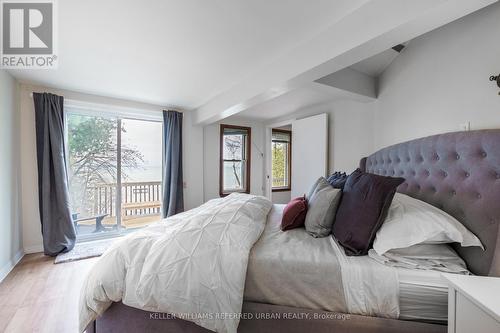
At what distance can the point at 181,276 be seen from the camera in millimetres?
1099

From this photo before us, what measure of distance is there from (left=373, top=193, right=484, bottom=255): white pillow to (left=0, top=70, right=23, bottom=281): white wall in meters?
3.53

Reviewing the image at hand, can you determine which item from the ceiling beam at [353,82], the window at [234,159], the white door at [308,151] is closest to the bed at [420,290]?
the ceiling beam at [353,82]

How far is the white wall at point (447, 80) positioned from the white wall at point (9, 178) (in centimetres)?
414

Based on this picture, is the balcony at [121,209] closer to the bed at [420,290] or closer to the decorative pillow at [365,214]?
the bed at [420,290]

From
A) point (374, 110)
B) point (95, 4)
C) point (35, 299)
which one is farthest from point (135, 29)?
point (374, 110)

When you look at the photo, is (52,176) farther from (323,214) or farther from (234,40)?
(323,214)

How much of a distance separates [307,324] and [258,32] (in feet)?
6.45

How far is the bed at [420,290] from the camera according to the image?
40.6 inches

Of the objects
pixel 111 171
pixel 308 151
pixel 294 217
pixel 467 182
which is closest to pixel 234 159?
pixel 308 151

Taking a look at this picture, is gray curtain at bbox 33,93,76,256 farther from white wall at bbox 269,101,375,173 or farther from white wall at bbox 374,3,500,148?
white wall at bbox 374,3,500,148

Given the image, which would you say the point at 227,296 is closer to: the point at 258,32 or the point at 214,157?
the point at 258,32

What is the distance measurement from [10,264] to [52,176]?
3.50 ft

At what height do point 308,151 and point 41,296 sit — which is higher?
point 308,151

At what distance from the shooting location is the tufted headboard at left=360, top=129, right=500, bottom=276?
1.06 m
